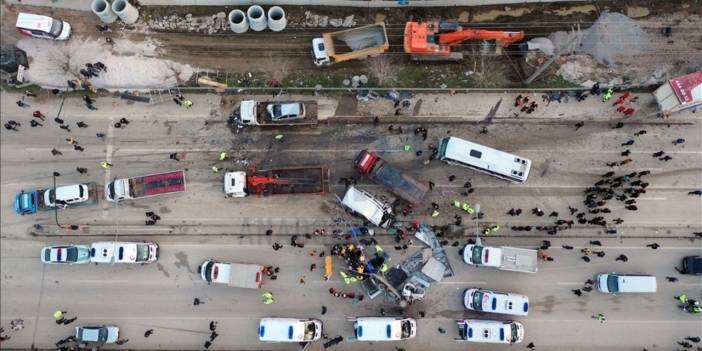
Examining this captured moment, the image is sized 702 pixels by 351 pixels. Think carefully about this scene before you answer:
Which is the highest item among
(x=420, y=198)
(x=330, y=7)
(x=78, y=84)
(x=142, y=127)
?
(x=330, y=7)

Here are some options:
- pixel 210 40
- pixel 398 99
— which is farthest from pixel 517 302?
pixel 210 40

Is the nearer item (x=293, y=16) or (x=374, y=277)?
(x=374, y=277)

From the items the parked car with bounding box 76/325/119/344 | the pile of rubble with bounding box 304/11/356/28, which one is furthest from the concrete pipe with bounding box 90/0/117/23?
the parked car with bounding box 76/325/119/344

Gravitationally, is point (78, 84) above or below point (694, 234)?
above

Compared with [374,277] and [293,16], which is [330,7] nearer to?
[293,16]

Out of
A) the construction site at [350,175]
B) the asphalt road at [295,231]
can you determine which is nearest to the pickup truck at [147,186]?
the construction site at [350,175]

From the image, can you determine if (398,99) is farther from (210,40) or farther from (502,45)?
(210,40)

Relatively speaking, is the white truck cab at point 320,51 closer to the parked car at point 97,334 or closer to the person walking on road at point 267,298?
the person walking on road at point 267,298
